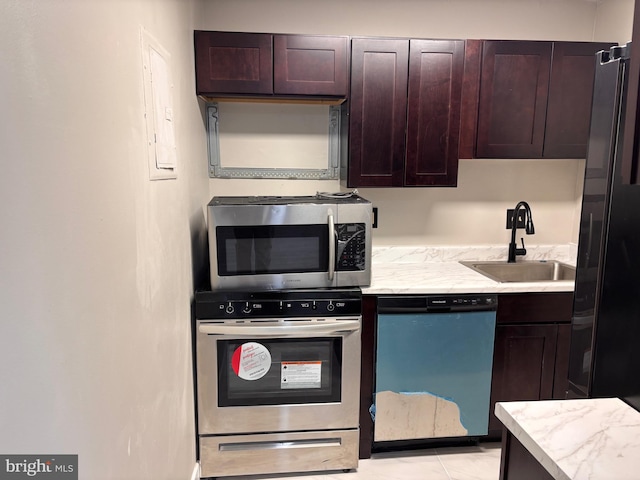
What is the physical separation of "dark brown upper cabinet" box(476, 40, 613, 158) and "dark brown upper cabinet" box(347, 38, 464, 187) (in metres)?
0.17

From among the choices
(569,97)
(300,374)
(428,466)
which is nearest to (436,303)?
(300,374)

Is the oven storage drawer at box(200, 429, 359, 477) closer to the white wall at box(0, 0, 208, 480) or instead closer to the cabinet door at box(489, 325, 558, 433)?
the white wall at box(0, 0, 208, 480)

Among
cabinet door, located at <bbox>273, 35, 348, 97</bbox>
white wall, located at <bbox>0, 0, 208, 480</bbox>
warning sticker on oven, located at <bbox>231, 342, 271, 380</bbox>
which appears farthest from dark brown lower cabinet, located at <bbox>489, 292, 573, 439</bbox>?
white wall, located at <bbox>0, 0, 208, 480</bbox>

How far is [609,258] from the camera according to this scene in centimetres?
104

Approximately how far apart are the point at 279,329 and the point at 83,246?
1.24m

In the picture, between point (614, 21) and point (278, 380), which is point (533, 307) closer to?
point (278, 380)

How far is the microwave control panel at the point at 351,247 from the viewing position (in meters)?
2.12

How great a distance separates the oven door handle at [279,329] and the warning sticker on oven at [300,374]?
0.54 feet

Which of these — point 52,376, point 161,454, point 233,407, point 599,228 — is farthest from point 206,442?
point 599,228

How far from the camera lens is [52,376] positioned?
2.66ft

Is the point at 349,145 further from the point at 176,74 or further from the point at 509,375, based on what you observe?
the point at 509,375

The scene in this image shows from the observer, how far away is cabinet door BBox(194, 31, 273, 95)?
2.21m

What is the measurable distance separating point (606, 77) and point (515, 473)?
36.7 inches

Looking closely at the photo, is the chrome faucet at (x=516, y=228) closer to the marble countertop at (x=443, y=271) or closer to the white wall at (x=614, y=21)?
the marble countertop at (x=443, y=271)
